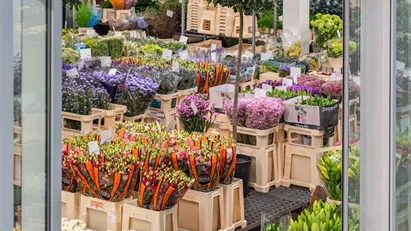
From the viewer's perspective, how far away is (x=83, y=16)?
601cm

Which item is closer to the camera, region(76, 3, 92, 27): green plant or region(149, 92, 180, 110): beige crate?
region(149, 92, 180, 110): beige crate

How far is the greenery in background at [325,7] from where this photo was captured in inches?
244

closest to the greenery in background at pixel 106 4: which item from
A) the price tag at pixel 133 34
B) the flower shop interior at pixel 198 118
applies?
the flower shop interior at pixel 198 118

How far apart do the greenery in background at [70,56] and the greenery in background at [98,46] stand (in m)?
0.36

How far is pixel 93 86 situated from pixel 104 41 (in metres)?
1.12

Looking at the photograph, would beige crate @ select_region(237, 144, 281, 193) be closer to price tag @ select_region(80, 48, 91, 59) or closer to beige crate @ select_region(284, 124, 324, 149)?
beige crate @ select_region(284, 124, 324, 149)

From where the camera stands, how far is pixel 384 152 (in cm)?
192

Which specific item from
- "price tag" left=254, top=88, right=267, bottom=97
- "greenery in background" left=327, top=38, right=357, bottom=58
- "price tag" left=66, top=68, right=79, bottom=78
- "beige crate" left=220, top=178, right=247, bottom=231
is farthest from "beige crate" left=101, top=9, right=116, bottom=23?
"beige crate" left=220, top=178, right=247, bottom=231

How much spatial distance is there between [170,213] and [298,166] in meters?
1.51

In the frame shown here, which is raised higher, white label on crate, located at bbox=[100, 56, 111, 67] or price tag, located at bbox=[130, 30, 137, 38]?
price tag, located at bbox=[130, 30, 137, 38]

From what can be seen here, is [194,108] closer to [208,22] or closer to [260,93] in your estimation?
[260,93]

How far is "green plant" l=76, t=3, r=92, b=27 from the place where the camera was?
5965mm

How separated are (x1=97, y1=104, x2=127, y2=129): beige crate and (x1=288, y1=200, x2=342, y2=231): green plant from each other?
5.18ft

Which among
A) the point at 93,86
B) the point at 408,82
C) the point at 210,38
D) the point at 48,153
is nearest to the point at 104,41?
the point at 93,86
